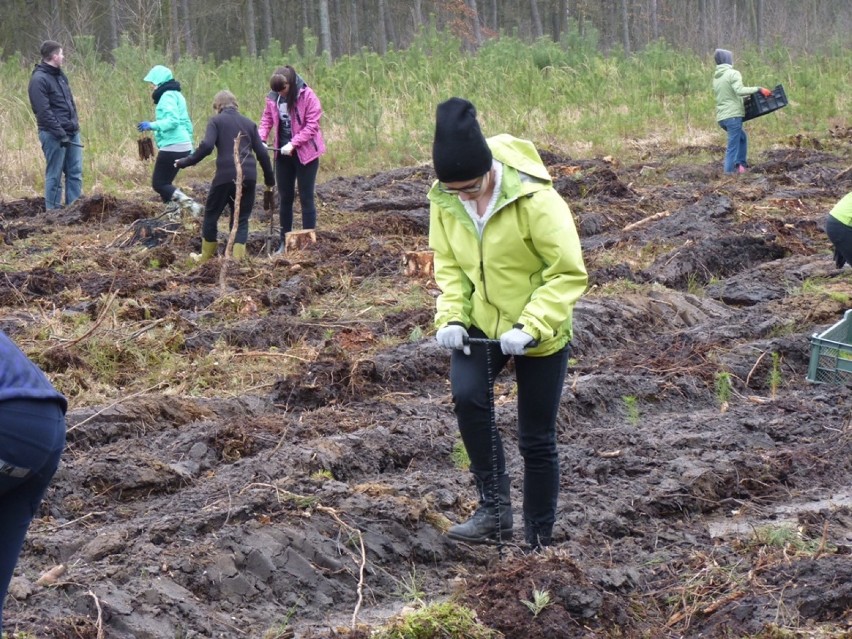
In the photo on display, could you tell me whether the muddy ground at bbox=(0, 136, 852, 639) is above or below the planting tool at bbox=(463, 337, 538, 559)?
below

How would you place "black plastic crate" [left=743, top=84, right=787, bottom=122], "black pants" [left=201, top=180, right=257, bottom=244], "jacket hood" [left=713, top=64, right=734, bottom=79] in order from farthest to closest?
"black plastic crate" [left=743, top=84, right=787, bottom=122] → "jacket hood" [left=713, top=64, right=734, bottom=79] → "black pants" [left=201, top=180, right=257, bottom=244]

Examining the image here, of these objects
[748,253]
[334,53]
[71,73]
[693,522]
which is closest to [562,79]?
[71,73]

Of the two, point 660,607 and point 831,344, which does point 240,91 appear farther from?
point 660,607

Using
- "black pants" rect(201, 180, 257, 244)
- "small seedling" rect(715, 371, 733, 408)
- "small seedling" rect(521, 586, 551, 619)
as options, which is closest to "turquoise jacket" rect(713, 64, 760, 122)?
"black pants" rect(201, 180, 257, 244)

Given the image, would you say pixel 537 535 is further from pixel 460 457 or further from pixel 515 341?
pixel 460 457

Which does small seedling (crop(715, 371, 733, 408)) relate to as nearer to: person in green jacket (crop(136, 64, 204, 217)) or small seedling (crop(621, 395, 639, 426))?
small seedling (crop(621, 395, 639, 426))

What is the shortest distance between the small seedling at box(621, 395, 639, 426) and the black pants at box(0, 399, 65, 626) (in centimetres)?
430

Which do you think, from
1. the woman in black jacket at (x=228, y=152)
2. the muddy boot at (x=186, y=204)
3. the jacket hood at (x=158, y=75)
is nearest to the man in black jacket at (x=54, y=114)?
the muddy boot at (x=186, y=204)

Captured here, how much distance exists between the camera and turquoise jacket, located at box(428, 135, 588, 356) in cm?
397

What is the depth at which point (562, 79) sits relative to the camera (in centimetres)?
2234

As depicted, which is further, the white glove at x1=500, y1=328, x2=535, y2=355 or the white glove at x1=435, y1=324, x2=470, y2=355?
the white glove at x1=435, y1=324, x2=470, y2=355

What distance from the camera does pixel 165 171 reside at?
39.3ft

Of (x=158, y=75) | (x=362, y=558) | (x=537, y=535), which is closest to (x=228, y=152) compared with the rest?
(x=158, y=75)

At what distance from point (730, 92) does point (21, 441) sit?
1512 cm
